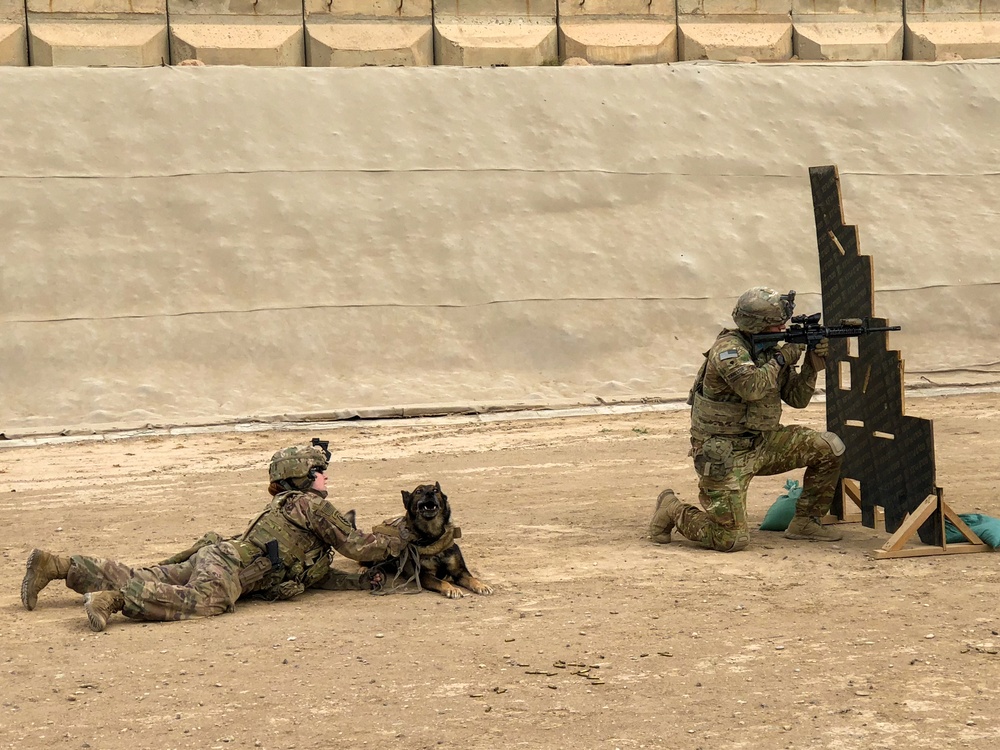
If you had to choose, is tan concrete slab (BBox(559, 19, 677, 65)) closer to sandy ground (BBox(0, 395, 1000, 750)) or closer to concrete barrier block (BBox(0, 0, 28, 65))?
concrete barrier block (BBox(0, 0, 28, 65))

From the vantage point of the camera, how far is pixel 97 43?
1820 centimetres

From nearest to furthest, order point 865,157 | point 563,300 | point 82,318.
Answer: point 82,318 → point 563,300 → point 865,157

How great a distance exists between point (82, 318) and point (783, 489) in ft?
28.0

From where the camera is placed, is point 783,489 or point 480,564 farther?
point 783,489

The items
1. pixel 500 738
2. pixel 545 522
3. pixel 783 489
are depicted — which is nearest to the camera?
pixel 500 738

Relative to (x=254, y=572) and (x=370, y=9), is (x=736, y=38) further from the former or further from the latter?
(x=254, y=572)

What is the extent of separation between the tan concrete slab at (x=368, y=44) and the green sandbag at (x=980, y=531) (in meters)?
13.3

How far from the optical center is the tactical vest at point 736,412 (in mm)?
7566

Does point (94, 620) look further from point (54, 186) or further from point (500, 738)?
point (54, 186)

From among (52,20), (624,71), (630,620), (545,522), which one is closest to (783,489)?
(545,522)

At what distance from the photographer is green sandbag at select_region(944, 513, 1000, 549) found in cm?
739

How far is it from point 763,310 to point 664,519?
4.61 feet

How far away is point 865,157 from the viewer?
57.8 feet

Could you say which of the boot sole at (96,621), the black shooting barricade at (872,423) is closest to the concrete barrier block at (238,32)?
the black shooting barricade at (872,423)
